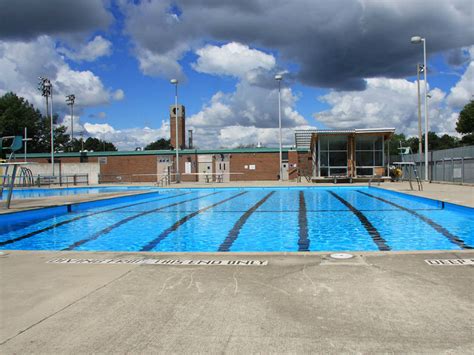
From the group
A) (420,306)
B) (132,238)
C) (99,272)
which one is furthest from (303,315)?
(132,238)

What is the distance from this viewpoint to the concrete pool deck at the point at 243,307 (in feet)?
9.41

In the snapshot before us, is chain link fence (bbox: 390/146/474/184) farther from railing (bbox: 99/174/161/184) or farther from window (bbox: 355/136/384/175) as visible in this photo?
railing (bbox: 99/174/161/184)

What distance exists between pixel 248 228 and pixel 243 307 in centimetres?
676

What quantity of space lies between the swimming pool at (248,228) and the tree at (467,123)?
1884 inches

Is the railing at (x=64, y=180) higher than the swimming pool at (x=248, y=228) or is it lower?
higher

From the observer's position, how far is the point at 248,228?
10320 millimetres

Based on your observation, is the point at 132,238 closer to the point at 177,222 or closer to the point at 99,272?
the point at 177,222

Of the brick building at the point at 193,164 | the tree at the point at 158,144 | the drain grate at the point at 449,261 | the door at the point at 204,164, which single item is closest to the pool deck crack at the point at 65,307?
the drain grate at the point at 449,261

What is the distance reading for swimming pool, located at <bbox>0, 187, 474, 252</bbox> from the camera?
8.31 meters

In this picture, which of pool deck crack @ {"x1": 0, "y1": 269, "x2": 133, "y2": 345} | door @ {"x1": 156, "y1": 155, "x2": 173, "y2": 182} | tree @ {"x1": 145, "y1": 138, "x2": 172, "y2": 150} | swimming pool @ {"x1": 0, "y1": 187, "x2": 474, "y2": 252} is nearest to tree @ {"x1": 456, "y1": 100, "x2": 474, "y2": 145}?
door @ {"x1": 156, "y1": 155, "x2": 173, "y2": 182}

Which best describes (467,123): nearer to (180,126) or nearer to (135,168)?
(180,126)

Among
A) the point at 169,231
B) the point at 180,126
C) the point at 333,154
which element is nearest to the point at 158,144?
the point at 180,126

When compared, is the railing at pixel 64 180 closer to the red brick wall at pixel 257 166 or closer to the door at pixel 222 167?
the door at pixel 222 167

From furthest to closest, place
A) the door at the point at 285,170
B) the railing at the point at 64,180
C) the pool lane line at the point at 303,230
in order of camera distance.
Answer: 1. the door at the point at 285,170
2. the railing at the point at 64,180
3. the pool lane line at the point at 303,230
